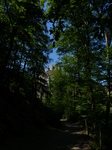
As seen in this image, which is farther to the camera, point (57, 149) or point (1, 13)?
point (1, 13)

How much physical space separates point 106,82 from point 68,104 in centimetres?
1706

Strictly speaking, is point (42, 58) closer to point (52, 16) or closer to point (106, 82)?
point (106, 82)

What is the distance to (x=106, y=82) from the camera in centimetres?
1070

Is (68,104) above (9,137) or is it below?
above

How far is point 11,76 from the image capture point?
1070 centimetres

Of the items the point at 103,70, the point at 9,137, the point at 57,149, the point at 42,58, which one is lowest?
the point at 57,149

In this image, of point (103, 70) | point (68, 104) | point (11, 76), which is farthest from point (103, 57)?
point (68, 104)

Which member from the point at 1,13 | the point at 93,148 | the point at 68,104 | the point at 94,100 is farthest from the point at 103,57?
the point at 68,104

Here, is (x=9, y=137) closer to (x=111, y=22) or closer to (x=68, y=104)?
(x=111, y=22)

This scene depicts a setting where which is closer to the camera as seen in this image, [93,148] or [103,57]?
[93,148]

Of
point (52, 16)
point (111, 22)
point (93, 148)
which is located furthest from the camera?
point (93, 148)

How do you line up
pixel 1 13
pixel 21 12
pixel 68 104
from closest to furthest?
pixel 21 12 < pixel 1 13 < pixel 68 104

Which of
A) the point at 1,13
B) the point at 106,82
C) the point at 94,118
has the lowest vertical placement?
the point at 94,118

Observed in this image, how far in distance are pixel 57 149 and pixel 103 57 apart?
6.81 metres
